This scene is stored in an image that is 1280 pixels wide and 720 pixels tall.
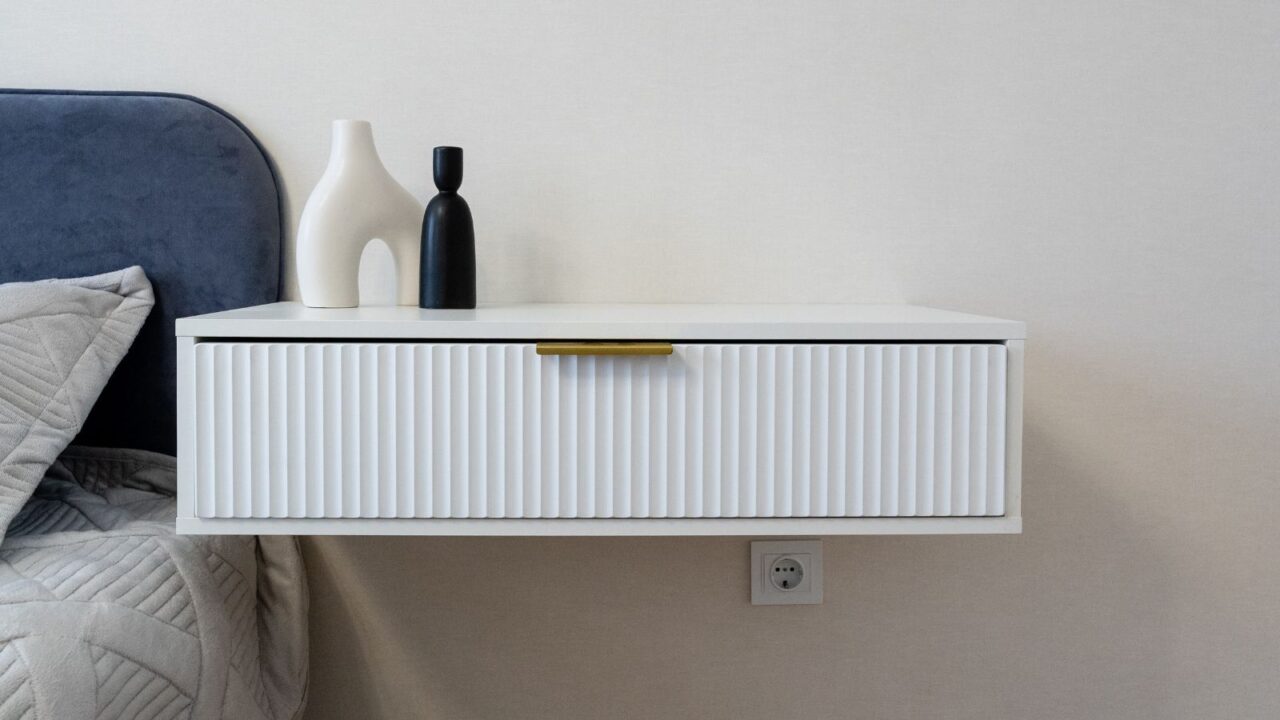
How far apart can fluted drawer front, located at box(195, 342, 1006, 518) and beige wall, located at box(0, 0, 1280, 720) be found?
35cm

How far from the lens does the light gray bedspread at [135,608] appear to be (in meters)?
0.74

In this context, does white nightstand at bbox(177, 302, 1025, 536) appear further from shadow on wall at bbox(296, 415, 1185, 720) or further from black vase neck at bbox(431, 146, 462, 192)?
shadow on wall at bbox(296, 415, 1185, 720)

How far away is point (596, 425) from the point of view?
89 centimetres

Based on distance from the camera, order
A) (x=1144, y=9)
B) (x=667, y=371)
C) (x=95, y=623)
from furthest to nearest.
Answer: (x=1144, y=9) → (x=667, y=371) → (x=95, y=623)

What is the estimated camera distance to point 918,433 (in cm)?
90

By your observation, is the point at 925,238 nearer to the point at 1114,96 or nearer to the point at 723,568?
the point at 1114,96

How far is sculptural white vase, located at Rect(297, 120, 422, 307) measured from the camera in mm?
1040

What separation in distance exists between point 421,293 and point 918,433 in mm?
588

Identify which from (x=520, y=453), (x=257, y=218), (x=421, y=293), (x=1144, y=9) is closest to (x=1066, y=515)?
(x=1144, y=9)

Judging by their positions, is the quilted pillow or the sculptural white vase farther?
the sculptural white vase

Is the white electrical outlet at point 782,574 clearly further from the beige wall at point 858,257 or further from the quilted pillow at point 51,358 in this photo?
the quilted pillow at point 51,358

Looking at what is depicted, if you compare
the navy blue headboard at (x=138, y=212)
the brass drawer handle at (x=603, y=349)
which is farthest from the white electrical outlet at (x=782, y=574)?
the navy blue headboard at (x=138, y=212)

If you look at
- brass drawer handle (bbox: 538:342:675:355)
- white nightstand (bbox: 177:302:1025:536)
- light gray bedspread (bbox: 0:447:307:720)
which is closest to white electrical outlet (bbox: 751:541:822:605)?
white nightstand (bbox: 177:302:1025:536)

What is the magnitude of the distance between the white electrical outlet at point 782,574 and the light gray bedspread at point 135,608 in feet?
1.99
